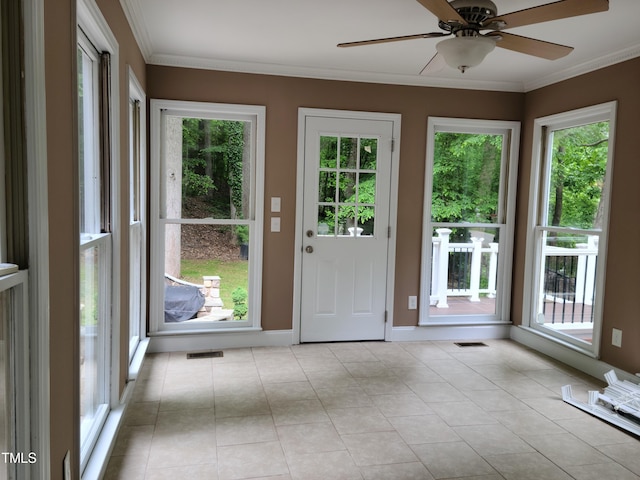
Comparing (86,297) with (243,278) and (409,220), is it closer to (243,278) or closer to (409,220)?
(243,278)

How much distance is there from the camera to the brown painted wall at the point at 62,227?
1563 mm

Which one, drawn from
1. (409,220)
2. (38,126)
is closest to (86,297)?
(38,126)

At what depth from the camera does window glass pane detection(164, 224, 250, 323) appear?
4324 mm

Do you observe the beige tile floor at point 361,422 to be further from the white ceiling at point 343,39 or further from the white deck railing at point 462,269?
the white ceiling at point 343,39

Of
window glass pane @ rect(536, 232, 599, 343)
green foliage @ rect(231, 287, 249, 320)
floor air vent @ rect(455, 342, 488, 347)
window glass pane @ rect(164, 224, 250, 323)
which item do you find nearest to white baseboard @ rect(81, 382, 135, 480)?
window glass pane @ rect(164, 224, 250, 323)

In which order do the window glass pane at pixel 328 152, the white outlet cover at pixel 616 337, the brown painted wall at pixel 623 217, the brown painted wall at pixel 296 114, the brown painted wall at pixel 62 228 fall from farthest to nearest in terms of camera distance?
the window glass pane at pixel 328 152, the brown painted wall at pixel 296 114, the white outlet cover at pixel 616 337, the brown painted wall at pixel 623 217, the brown painted wall at pixel 62 228

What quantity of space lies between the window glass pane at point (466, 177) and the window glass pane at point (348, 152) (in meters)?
0.77

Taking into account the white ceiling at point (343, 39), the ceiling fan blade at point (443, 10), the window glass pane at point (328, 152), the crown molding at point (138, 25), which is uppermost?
the white ceiling at point (343, 39)

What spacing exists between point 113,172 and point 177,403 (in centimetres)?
150

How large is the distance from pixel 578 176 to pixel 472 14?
232cm

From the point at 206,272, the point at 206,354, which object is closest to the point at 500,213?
the point at 206,272

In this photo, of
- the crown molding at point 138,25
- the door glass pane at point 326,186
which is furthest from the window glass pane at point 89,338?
the door glass pane at point 326,186

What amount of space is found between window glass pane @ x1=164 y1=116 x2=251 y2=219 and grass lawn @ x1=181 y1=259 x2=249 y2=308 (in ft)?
1.33

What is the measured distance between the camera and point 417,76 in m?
4.48
